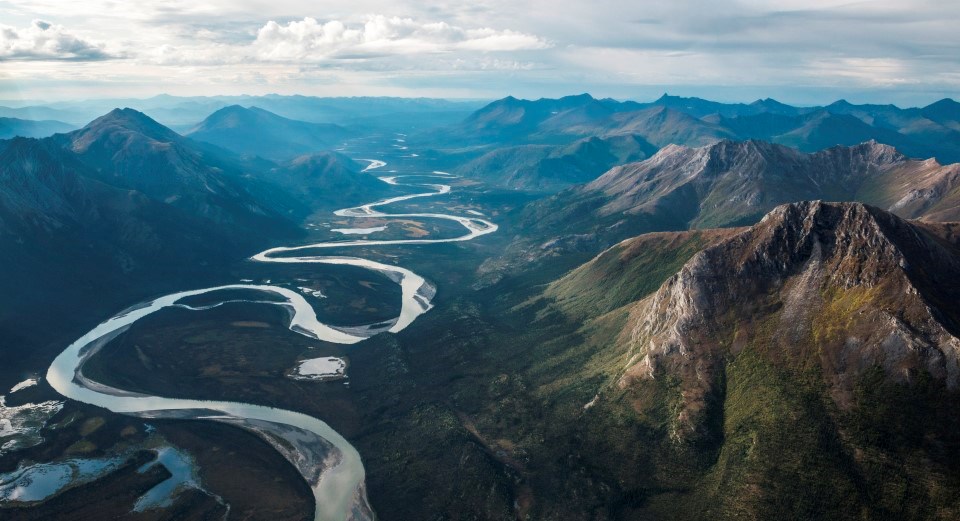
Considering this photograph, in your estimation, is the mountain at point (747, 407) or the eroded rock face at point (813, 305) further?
the eroded rock face at point (813, 305)

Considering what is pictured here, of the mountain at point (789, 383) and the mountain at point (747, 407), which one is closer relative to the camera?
the mountain at point (789, 383)

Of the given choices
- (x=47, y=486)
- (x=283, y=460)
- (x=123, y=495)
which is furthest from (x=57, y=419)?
(x=283, y=460)

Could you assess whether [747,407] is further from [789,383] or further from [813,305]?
[813,305]

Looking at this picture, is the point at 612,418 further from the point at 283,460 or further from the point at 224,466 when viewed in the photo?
the point at 224,466

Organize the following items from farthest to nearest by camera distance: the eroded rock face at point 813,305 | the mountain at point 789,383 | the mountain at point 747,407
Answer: the eroded rock face at point 813,305 → the mountain at point 747,407 → the mountain at point 789,383

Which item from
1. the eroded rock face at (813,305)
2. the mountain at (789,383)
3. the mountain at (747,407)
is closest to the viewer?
the mountain at (789,383)

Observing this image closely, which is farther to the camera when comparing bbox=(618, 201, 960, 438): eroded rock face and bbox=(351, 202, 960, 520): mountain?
bbox=(618, 201, 960, 438): eroded rock face

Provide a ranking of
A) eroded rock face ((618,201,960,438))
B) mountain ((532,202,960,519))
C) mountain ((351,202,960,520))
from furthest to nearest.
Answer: eroded rock face ((618,201,960,438)) → mountain ((351,202,960,520)) → mountain ((532,202,960,519))

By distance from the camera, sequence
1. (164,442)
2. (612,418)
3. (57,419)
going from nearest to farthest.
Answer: (612,418), (164,442), (57,419)
